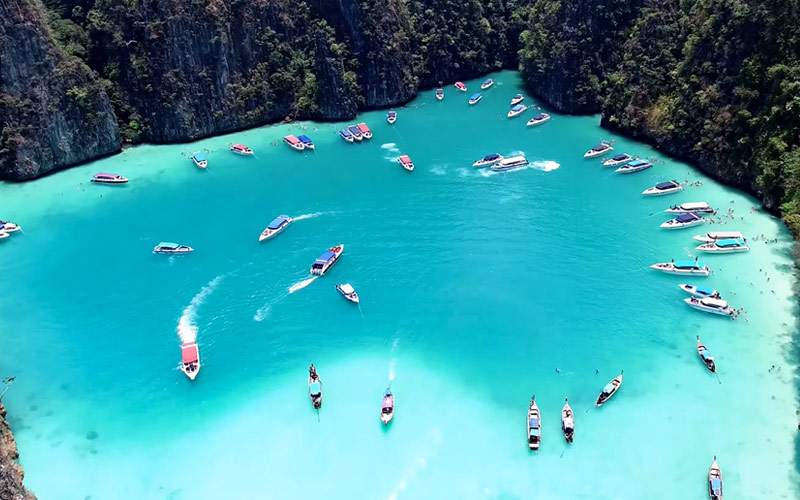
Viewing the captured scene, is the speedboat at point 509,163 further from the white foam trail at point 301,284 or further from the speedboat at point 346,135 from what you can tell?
the white foam trail at point 301,284

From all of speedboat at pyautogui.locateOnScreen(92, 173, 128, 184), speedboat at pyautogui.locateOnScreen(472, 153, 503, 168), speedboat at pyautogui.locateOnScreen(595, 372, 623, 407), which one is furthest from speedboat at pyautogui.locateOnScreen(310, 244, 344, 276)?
speedboat at pyautogui.locateOnScreen(92, 173, 128, 184)

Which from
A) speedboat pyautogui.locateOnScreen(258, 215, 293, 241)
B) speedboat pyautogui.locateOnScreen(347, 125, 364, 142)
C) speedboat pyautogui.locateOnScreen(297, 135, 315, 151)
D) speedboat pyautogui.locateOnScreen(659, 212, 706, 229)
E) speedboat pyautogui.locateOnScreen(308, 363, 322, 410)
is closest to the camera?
speedboat pyautogui.locateOnScreen(308, 363, 322, 410)

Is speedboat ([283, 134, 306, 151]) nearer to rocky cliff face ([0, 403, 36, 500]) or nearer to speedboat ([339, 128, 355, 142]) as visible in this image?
speedboat ([339, 128, 355, 142])

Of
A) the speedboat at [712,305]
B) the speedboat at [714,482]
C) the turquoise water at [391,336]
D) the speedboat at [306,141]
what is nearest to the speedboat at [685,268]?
the turquoise water at [391,336]

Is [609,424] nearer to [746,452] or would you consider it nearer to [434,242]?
[746,452]

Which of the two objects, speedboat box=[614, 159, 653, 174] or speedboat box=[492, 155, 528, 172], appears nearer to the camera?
speedboat box=[614, 159, 653, 174]

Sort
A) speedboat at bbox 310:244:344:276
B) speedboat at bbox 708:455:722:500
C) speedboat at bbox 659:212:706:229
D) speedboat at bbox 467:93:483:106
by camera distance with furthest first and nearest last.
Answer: speedboat at bbox 467:93:483:106 < speedboat at bbox 659:212:706:229 < speedboat at bbox 310:244:344:276 < speedboat at bbox 708:455:722:500

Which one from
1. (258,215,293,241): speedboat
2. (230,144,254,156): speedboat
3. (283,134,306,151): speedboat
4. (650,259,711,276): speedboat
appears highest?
(283,134,306,151): speedboat
